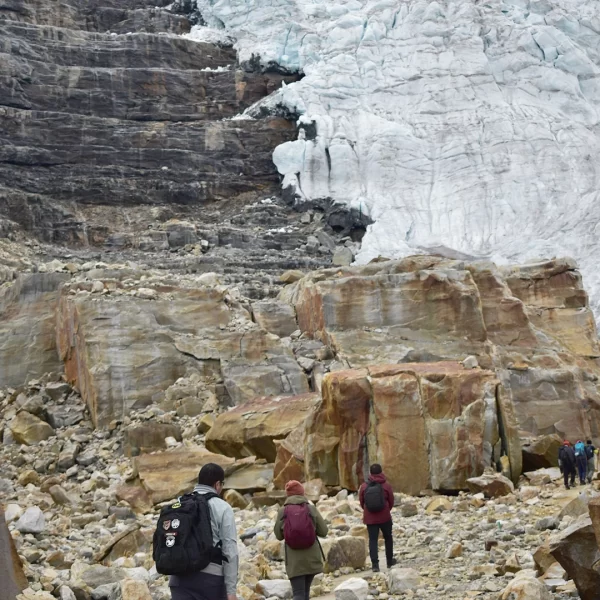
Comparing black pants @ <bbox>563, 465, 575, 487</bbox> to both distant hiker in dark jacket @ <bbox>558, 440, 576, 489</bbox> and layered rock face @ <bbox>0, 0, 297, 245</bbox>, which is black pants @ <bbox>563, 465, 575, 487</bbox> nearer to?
distant hiker in dark jacket @ <bbox>558, 440, 576, 489</bbox>

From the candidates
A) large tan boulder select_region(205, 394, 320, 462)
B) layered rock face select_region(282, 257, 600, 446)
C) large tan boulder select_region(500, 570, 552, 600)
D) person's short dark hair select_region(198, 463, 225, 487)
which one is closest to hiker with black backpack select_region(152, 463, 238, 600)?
person's short dark hair select_region(198, 463, 225, 487)

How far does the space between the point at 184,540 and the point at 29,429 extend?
41.0ft

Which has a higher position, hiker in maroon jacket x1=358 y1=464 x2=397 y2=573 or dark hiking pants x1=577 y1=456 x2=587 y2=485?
hiker in maroon jacket x1=358 y1=464 x2=397 y2=573

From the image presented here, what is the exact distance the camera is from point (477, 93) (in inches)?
1582

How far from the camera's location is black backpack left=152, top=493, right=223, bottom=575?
377 centimetres

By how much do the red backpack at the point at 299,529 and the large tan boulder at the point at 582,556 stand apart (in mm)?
1465

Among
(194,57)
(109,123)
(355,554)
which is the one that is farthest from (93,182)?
(355,554)

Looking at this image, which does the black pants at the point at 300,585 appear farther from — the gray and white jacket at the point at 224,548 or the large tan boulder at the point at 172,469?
the large tan boulder at the point at 172,469

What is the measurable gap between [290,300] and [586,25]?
2908cm

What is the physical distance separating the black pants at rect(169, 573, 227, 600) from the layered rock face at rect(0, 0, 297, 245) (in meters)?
31.0

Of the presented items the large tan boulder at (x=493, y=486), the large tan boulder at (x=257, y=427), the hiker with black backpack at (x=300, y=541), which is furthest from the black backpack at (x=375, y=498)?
the large tan boulder at (x=257, y=427)

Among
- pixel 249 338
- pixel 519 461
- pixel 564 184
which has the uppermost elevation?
pixel 564 184

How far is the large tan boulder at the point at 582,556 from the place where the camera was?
14.9 feet

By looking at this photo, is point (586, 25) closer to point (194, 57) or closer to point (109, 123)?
point (194, 57)
